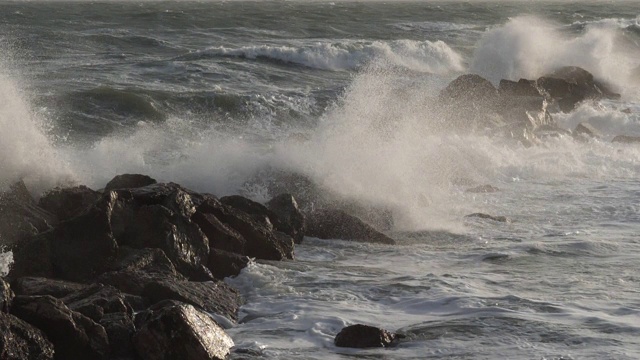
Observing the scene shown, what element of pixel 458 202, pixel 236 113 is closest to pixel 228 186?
pixel 458 202

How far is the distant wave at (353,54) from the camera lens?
86.8 feet

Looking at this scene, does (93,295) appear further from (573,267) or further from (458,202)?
(458,202)

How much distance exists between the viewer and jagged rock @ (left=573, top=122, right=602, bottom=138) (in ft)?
61.8

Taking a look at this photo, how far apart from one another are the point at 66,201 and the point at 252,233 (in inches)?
72.1

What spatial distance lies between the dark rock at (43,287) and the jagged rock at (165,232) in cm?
107

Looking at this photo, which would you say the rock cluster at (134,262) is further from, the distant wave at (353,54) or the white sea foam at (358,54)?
the white sea foam at (358,54)

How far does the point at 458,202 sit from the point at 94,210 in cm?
587

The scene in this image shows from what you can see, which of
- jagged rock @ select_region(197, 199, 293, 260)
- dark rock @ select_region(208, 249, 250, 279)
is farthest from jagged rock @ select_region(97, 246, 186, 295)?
jagged rock @ select_region(197, 199, 293, 260)

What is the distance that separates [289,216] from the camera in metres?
10.3

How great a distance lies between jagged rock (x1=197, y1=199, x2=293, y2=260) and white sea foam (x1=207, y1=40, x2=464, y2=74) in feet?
55.5

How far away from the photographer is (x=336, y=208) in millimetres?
11258

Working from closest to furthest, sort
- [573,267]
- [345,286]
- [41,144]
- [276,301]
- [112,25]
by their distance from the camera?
[276,301]
[345,286]
[573,267]
[41,144]
[112,25]

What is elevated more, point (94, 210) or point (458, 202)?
point (94, 210)

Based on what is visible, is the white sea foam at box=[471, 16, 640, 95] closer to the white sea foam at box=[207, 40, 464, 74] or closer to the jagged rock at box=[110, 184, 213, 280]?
the white sea foam at box=[207, 40, 464, 74]
